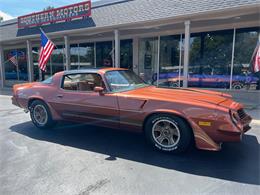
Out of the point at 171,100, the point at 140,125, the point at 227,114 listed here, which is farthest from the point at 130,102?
the point at 227,114

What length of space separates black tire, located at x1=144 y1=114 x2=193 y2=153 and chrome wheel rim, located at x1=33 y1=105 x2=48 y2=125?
2.69m

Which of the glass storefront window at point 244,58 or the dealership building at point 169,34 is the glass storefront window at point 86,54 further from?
the glass storefront window at point 244,58

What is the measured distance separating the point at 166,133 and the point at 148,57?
922 cm

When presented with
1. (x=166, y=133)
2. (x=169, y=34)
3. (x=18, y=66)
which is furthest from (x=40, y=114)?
(x=18, y=66)

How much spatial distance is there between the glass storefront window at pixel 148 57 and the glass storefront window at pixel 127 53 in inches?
23.7

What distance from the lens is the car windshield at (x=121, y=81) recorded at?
4.18 metres

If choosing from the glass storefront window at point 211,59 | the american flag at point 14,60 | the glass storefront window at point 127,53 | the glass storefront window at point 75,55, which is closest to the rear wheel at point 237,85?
the glass storefront window at point 211,59

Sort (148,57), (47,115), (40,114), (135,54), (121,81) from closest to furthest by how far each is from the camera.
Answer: (121,81)
(47,115)
(40,114)
(148,57)
(135,54)

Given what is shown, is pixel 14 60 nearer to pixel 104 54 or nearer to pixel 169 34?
pixel 104 54

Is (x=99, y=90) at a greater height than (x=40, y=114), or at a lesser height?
greater

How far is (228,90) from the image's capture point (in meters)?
9.41

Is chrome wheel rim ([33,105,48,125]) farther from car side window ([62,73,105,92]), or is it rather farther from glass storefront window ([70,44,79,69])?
glass storefront window ([70,44,79,69])

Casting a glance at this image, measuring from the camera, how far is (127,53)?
12.9m

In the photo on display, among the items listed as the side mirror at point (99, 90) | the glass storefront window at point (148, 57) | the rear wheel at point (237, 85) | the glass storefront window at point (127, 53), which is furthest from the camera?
the glass storefront window at point (127, 53)
